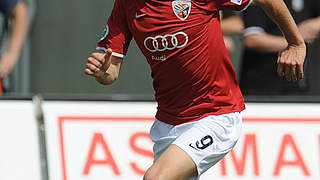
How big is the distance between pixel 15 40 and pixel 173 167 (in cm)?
273

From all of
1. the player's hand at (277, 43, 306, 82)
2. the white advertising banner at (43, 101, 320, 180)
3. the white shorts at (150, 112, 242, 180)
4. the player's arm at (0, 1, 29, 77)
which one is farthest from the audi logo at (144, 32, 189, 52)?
the player's arm at (0, 1, 29, 77)

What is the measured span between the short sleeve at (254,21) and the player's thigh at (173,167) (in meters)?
2.30

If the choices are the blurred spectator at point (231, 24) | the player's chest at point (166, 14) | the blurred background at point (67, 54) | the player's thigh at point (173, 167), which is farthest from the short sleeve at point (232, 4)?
the blurred background at point (67, 54)

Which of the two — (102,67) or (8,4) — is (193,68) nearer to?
(102,67)

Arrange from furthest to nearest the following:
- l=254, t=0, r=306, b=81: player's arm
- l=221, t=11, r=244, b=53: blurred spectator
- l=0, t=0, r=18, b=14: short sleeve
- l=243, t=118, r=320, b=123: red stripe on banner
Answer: l=221, t=11, r=244, b=53: blurred spectator → l=0, t=0, r=18, b=14: short sleeve → l=243, t=118, r=320, b=123: red stripe on banner → l=254, t=0, r=306, b=81: player's arm

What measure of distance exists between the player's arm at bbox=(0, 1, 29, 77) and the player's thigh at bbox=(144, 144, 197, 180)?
2.47 metres

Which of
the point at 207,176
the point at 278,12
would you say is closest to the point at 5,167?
the point at 207,176

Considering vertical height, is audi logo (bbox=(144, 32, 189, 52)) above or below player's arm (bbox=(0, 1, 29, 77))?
above

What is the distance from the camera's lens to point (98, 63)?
498 cm

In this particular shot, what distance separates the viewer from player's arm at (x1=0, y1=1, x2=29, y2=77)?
7164mm

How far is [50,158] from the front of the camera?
6934 mm

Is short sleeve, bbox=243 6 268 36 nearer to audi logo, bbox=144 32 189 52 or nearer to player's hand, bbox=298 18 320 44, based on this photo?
player's hand, bbox=298 18 320 44

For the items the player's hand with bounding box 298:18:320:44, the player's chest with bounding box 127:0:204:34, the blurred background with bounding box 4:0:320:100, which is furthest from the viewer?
the blurred background with bounding box 4:0:320:100

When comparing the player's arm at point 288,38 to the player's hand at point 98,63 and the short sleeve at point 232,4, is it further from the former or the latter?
the player's hand at point 98,63
